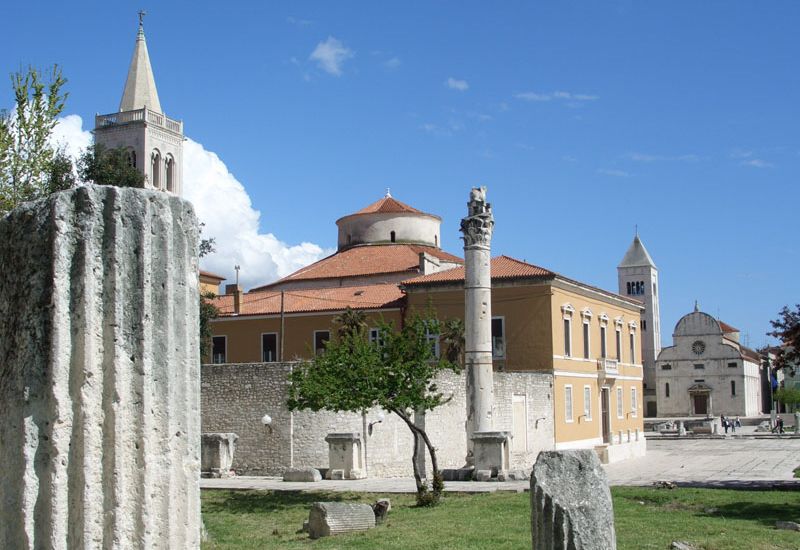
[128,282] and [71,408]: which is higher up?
[128,282]

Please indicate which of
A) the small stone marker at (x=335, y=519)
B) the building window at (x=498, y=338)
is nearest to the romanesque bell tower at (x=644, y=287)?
the building window at (x=498, y=338)

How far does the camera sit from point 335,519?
14.3 m

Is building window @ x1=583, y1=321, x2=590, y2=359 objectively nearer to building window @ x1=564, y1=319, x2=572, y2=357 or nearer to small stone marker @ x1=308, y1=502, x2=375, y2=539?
building window @ x1=564, y1=319, x2=572, y2=357

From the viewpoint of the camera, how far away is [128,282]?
3.86 metres

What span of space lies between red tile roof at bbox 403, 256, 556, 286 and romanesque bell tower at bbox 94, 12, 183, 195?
37393 millimetres

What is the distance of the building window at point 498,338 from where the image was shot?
3641 centimetres

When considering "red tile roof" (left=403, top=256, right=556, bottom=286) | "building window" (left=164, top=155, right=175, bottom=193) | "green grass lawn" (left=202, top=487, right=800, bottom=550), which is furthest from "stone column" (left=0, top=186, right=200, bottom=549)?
"building window" (left=164, top=155, right=175, bottom=193)

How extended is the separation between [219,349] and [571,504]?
116 feet

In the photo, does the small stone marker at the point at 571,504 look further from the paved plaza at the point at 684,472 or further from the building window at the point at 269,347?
the building window at the point at 269,347

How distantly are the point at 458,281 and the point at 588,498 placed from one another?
2890cm

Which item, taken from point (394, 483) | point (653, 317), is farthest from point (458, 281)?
point (653, 317)

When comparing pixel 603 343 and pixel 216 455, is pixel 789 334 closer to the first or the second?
pixel 216 455

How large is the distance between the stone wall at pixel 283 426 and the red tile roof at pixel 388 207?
22.2 meters

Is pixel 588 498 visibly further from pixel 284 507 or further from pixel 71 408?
pixel 284 507
